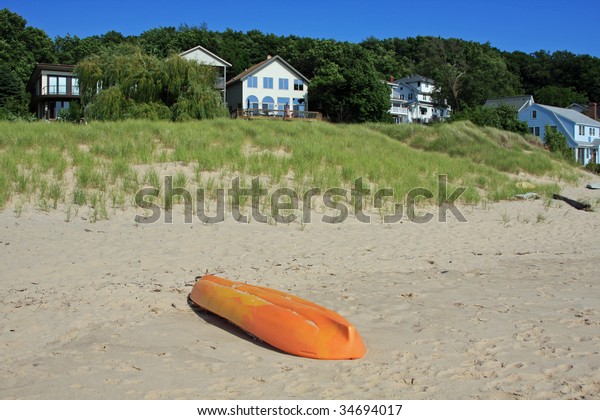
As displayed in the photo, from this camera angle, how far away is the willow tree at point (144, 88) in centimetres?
2383

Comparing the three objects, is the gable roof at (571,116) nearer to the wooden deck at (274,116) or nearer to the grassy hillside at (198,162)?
the wooden deck at (274,116)

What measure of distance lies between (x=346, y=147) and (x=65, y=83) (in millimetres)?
37909

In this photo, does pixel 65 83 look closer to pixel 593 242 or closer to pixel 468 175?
pixel 468 175

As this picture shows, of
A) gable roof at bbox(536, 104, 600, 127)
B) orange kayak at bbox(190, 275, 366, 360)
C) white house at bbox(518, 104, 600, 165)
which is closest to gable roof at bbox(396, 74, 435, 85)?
white house at bbox(518, 104, 600, 165)

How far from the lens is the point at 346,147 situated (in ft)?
62.7

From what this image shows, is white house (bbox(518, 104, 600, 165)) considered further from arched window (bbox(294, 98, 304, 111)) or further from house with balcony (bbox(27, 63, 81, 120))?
house with balcony (bbox(27, 63, 81, 120))

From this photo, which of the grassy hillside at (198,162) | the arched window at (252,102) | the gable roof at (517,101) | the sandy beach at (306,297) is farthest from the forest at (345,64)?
the sandy beach at (306,297)

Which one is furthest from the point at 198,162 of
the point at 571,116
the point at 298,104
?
the point at 571,116

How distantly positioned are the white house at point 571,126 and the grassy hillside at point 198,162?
39.8 m

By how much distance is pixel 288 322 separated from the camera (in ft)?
14.3

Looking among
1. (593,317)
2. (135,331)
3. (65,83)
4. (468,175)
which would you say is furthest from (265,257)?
(65,83)

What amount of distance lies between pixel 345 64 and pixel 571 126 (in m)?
24.8

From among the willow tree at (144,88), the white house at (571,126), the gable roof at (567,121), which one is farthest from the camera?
the white house at (571,126)

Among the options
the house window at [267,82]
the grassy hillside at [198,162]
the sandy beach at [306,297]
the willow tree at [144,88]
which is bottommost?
the sandy beach at [306,297]
